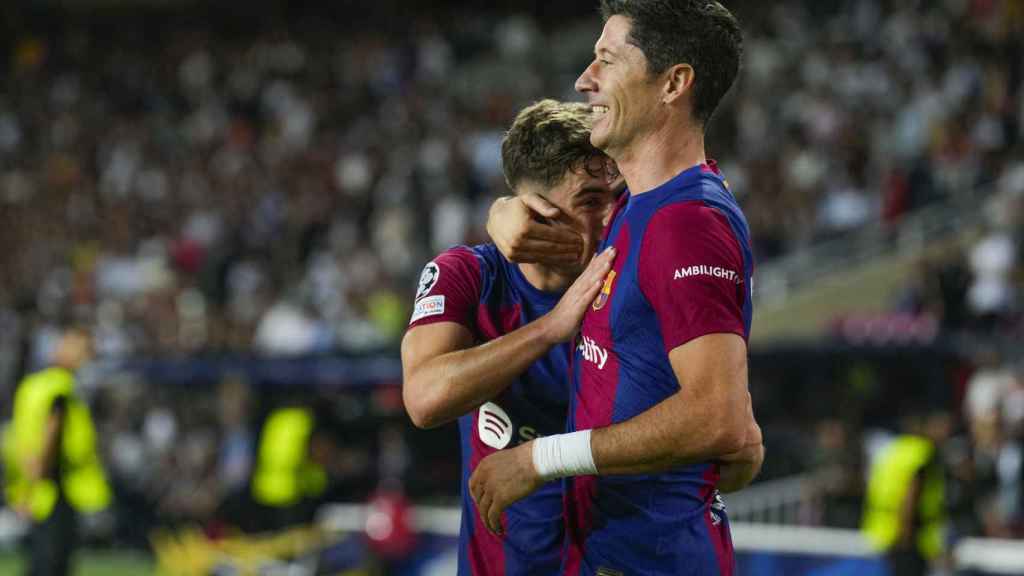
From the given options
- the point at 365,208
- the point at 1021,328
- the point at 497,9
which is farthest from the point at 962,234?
the point at 497,9

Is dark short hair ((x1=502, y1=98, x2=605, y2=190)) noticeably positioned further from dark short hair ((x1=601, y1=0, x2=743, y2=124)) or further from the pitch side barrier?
the pitch side barrier

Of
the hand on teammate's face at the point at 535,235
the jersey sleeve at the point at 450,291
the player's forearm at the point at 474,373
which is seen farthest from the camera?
the jersey sleeve at the point at 450,291

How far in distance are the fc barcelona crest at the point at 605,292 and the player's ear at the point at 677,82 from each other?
14.8 inches

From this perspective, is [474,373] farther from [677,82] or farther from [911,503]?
[911,503]

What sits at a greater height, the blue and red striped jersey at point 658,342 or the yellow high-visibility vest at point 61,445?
the blue and red striped jersey at point 658,342

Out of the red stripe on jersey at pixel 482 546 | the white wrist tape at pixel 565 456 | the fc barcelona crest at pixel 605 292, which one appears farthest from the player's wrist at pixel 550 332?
the red stripe on jersey at pixel 482 546

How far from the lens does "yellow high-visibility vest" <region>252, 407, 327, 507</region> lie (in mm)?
11766

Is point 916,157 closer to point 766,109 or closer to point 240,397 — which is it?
point 766,109

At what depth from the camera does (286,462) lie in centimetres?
1178

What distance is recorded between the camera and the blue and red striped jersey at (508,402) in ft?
11.6

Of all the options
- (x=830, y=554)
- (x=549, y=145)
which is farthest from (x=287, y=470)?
(x=549, y=145)

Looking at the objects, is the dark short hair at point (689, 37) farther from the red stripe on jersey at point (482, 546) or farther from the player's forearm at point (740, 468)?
the red stripe on jersey at point (482, 546)

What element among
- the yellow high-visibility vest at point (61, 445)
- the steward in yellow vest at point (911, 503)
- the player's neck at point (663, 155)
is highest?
the player's neck at point (663, 155)

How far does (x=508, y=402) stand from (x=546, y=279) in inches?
12.5
